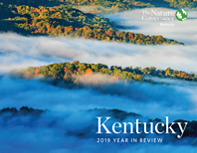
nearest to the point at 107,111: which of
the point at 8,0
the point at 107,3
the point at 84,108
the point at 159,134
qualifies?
the point at 84,108

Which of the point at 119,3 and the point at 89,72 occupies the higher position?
the point at 119,3

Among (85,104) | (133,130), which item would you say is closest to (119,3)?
(85,104)

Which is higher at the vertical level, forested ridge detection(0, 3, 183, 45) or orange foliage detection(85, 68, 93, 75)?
forested ridge detection(0, 3, 183, 45)

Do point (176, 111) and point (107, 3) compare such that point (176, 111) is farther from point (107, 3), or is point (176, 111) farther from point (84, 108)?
point (107, 3)

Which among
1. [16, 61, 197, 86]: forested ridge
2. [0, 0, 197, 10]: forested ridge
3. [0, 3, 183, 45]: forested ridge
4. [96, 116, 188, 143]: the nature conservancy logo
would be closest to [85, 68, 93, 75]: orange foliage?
[16, 61, 197, 86]: forested ridge

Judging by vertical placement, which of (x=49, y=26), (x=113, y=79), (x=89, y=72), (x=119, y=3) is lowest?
(x=113, y=79)

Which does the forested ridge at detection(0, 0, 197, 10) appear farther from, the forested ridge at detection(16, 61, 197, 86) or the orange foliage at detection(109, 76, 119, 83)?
the orange foliage at detection(109, 76, 119, 83)

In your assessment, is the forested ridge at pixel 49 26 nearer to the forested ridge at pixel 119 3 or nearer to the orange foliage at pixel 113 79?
the forested ridge at pixel 119 3

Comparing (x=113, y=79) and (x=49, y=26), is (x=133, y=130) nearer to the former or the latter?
(x=113, y=79)
